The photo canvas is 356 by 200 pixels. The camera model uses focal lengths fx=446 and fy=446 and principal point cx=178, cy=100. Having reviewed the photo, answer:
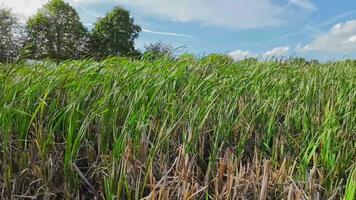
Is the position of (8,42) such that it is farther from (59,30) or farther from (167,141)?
(59,30)

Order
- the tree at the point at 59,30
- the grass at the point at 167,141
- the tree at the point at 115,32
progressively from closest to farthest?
the grass at the point at 167,141, the tree at the point at 59,30, the tree at the point at 115,32

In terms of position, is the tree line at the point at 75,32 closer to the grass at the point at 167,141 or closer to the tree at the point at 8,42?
the tree at the point at 8,42

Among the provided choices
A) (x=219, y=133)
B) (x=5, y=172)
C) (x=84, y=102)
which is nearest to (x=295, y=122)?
(x=219, y=133)

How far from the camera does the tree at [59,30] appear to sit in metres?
34.1

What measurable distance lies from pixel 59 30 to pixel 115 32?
4.76 m

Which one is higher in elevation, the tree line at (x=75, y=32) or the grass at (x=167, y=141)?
the tree line at (x=75, y=32)

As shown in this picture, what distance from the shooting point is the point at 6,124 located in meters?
2.20

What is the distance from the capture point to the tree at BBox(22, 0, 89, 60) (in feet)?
112

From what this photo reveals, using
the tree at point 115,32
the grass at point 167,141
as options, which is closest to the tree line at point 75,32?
the tree at point 115,32

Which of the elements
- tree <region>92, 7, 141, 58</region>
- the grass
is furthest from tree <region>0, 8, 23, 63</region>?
tree <region>92, 7, 141, 58</region>

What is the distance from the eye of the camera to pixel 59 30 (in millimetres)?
34969

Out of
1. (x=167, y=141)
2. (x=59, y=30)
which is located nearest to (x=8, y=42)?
(x=167, y=141)

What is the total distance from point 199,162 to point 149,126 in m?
0.29

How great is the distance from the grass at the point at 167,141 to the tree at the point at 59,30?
104 ft
